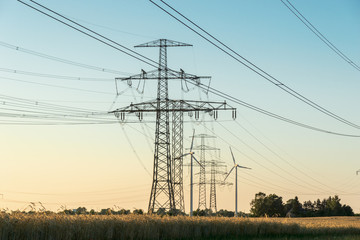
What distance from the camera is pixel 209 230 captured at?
47406 mm

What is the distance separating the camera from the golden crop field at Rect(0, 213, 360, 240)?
97.4ft

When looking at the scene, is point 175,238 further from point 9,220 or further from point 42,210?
point 9,220

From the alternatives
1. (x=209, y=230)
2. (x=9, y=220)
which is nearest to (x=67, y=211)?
(x=9, y=220)

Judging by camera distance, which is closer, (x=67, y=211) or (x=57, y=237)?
(x=57, y=237)

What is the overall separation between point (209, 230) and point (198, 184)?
56.1 metres

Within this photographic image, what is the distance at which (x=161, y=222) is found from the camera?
41.7 metres

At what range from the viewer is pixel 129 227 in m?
37.7

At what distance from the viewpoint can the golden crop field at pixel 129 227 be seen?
29.7 metres

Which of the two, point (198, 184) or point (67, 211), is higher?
point (198, 184)

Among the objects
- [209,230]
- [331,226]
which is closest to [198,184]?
[331,226]

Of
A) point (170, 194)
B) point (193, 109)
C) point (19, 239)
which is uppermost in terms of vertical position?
point (193, 109)

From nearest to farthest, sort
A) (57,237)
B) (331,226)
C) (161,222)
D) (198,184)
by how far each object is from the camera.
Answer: (57,237), (161,222), (331,226), (198,184)

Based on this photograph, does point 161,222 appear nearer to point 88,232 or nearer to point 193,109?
point 88,232

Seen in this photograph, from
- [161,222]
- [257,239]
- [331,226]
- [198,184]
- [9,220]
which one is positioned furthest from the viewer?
[198,184]
